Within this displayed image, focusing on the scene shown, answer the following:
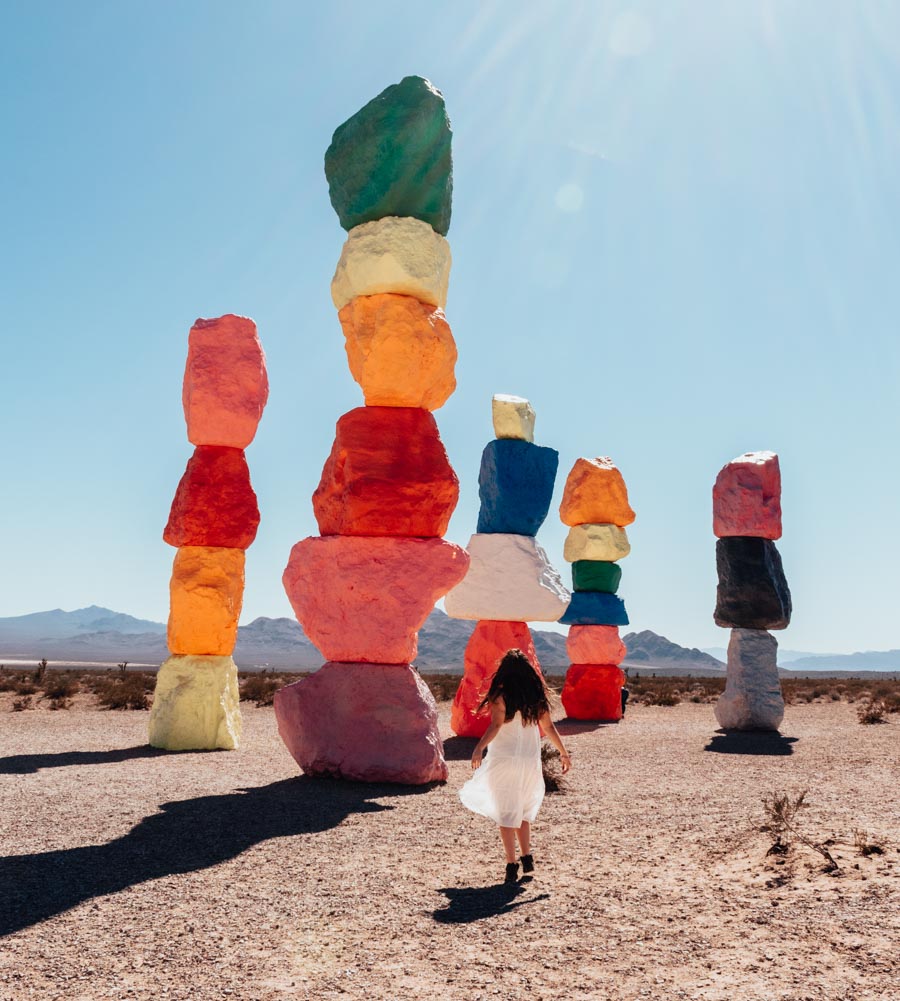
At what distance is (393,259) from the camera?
8.70 metres

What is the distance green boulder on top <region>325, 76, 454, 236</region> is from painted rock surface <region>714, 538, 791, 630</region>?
8.20m

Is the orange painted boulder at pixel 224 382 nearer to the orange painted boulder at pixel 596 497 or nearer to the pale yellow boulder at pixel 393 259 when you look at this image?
the pale yellow boulder at pixel 393 259

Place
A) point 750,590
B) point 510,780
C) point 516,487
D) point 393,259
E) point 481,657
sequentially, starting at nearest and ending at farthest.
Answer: point 510,780 → point 393,259 → point 481,657 → point 516,487 → point 750,590

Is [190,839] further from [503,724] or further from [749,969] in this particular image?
[749,969]

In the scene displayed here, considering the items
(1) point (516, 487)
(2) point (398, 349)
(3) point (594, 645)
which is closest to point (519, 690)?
(2) point (398, 349)

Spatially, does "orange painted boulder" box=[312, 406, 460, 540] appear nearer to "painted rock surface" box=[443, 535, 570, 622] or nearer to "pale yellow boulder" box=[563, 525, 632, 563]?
"painted rock surface" box=[443, 535, 570, 622]

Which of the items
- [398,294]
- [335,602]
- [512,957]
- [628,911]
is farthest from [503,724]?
[398,294]

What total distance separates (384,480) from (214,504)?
12.0 feet

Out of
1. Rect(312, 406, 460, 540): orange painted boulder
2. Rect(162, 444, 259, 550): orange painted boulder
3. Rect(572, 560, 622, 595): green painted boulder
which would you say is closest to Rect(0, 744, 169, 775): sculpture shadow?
Rect(162, 444, 259, 550): orange painted boulder

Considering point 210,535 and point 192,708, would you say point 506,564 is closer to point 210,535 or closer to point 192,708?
point 210,535

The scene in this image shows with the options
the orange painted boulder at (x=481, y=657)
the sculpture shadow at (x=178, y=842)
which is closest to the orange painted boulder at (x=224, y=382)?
the orange painted boulder at (x=481, y=657)

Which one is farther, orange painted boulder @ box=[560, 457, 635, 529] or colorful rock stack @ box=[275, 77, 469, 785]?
orange painted boulder @ box=[560, 457, 635, 529]

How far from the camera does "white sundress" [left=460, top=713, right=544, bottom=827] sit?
205 inches

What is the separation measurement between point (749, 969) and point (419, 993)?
1.37 metres
